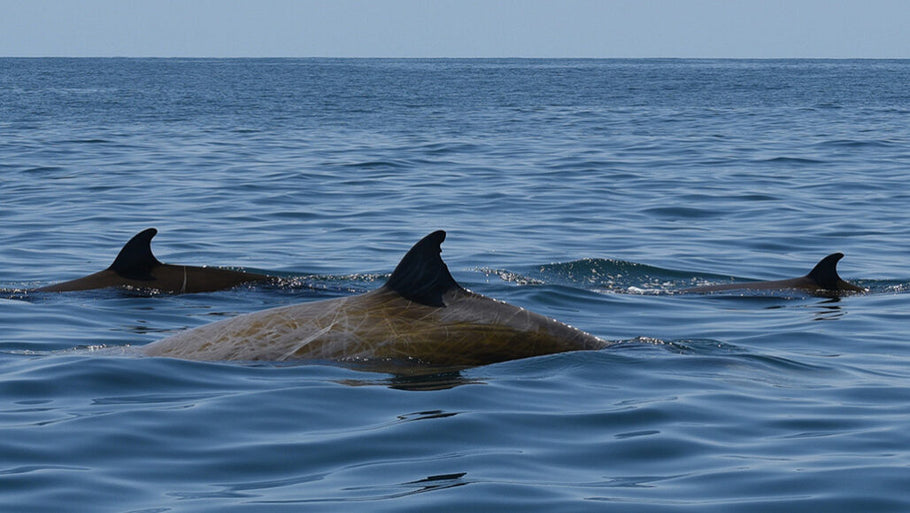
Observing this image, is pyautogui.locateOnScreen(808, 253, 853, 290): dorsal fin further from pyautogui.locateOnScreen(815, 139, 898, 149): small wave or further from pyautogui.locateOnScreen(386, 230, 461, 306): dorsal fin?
pyautogui.locateOnScreen(815, 139, 898, 149): small wave

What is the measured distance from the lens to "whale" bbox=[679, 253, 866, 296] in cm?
1330

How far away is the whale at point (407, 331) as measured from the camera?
8500 mm

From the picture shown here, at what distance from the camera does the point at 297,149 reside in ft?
109

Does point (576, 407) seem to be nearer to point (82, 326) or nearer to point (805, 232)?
point (82, 326)

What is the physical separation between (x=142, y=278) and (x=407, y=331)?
5153 millimetres

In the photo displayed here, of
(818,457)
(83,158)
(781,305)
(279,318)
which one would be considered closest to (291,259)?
(781,305)

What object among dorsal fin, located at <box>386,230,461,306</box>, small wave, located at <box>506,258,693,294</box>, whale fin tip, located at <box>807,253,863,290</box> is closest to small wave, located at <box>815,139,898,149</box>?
small wave, located at <box>506,258,693,294</box>

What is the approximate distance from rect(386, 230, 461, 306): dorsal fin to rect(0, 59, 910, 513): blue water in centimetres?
61

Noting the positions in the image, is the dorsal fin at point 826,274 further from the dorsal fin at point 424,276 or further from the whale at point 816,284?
the dorsal fin at point 424,276

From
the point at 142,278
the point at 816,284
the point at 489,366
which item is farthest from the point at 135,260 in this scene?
the point at 816,284

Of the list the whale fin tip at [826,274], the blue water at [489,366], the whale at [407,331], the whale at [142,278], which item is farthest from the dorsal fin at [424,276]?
the whale fin tip at [826,274]

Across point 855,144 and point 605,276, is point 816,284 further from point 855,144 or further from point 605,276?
point 855,144

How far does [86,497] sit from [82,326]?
5.49 meters

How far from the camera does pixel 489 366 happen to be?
Answer: 336 inches
